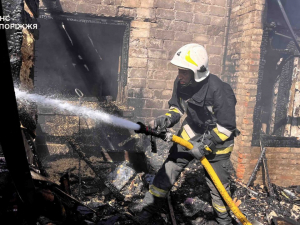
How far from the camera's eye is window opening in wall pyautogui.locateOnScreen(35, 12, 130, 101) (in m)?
6.32

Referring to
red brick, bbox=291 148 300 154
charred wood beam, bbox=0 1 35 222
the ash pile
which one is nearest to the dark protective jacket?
the ash pile

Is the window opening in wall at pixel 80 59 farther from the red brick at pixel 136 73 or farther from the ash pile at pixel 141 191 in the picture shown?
the ash pile at pixel 141 191

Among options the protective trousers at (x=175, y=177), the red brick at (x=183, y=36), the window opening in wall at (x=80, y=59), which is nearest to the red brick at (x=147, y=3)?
the window opening in wall at (x=80, y=59)

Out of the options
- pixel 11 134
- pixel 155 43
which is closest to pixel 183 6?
pixel 155 43

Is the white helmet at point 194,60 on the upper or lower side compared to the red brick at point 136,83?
upper

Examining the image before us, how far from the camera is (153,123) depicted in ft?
10.8

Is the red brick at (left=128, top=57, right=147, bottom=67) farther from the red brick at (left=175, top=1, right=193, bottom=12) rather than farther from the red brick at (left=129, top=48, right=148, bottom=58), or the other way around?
the red brick at (left=175, top=1, right=193, bottom=12)

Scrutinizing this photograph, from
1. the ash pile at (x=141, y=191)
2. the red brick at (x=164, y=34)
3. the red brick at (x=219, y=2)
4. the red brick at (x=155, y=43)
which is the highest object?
the red brick at (x=219, y=2)

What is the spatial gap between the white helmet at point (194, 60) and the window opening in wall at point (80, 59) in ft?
7.94

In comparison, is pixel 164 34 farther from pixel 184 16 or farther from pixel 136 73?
pixel 136 73

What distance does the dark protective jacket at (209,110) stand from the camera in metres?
3.35

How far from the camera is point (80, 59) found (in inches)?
304

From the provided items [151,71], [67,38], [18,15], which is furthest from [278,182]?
[67,38]

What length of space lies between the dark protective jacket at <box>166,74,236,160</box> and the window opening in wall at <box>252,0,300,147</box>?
2.13 metres
